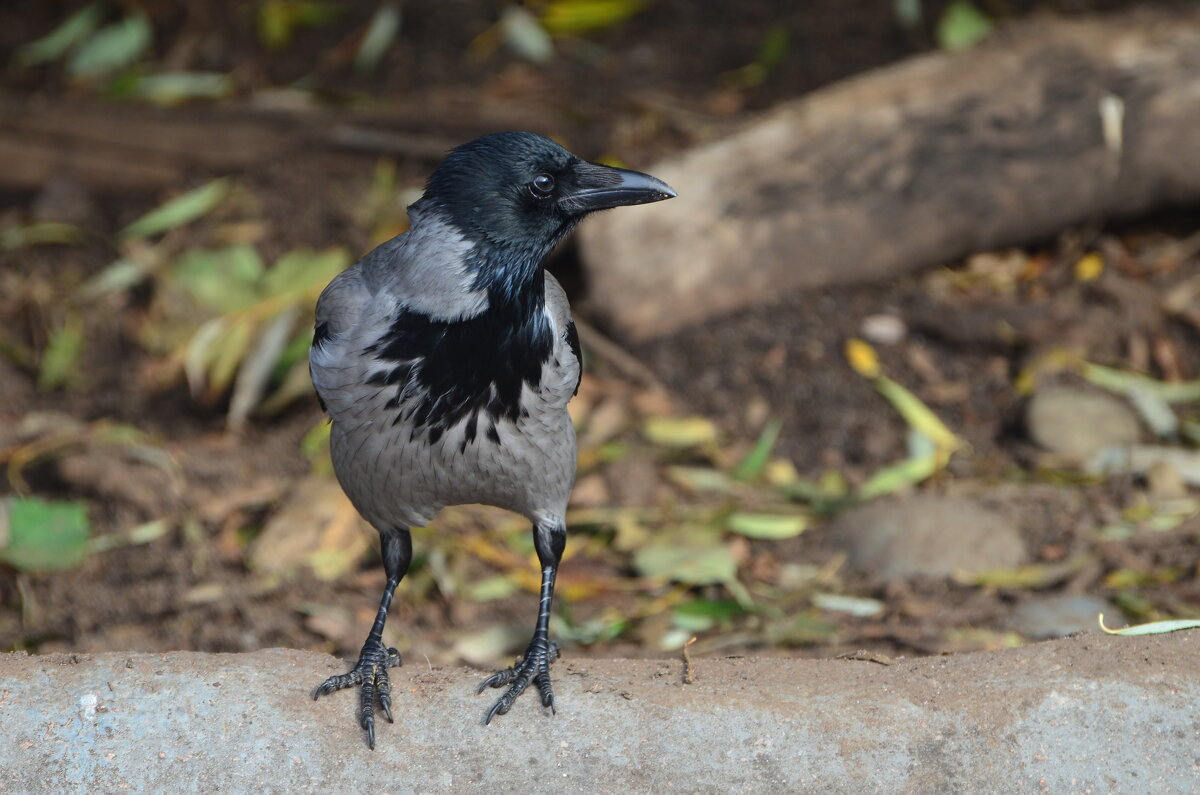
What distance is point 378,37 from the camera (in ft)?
30.1

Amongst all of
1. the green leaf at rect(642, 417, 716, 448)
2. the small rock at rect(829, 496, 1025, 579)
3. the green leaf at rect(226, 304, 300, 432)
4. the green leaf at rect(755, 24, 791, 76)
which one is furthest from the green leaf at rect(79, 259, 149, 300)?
the small rock at rect(829, 496, 1025, 579)

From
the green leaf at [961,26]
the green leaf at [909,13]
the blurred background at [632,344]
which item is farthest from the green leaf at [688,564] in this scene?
Answer: the green leaf at [909,13]

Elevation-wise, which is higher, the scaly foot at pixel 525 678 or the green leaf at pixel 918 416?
the scaly foot at pixel 525 678

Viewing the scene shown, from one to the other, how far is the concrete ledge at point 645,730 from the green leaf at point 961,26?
17.6 ft

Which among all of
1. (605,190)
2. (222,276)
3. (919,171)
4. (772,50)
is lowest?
(222,276)

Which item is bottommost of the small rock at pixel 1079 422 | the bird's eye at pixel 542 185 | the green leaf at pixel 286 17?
the small rock at pixel 1079 422

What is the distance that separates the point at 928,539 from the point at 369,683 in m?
2.70

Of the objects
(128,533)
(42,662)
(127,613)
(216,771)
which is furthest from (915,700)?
(128,533)

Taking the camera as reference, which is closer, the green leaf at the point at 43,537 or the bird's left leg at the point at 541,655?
the bird's left leg at the point at 541,655

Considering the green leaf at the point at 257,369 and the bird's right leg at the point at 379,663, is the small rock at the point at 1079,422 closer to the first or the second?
the bird's right leg at the point at 379,663

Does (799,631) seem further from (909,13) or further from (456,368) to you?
(909,13)

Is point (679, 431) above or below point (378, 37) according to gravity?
below

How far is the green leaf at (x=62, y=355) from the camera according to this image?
707cm

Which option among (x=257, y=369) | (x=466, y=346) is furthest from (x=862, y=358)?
(x=466, y=346)
